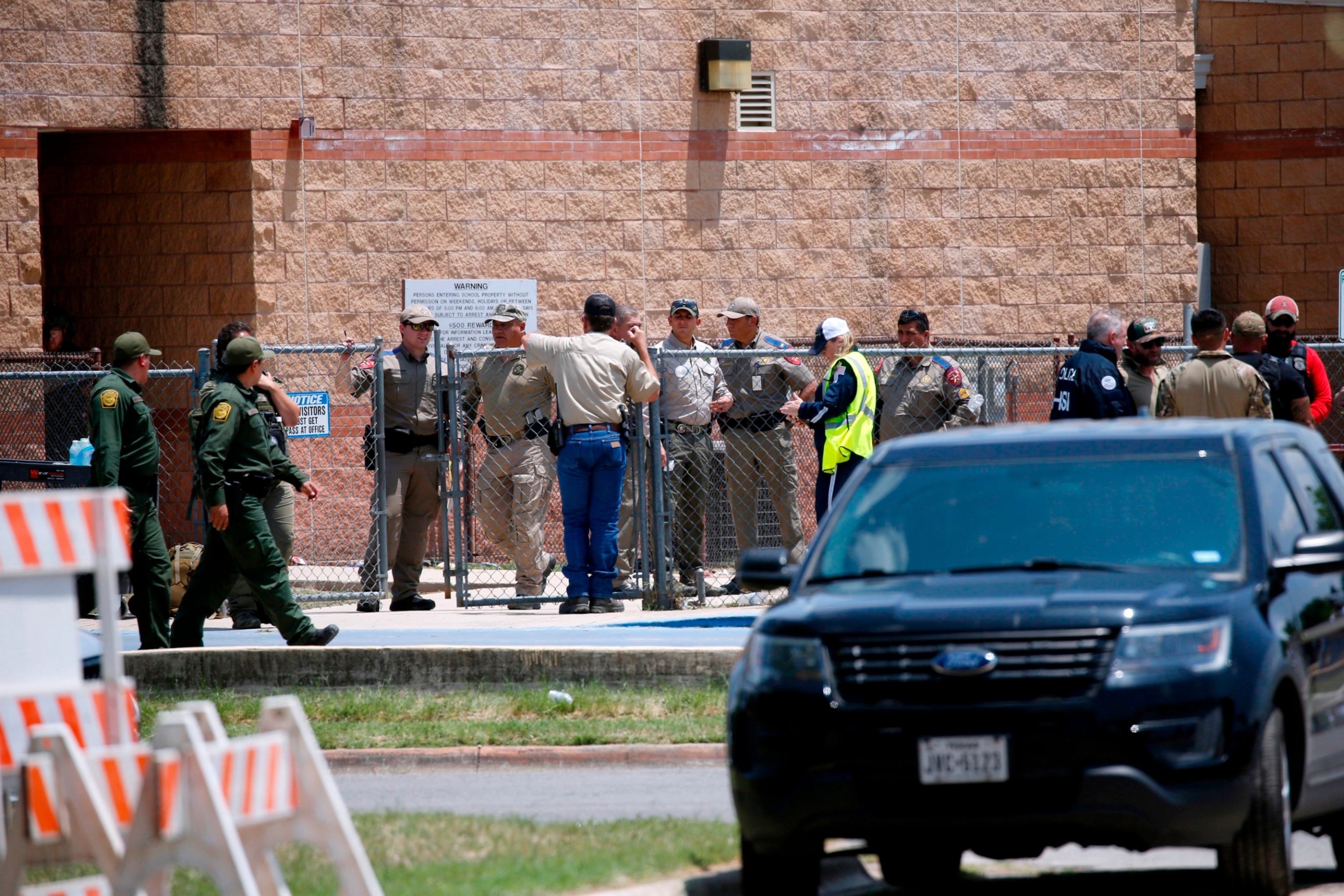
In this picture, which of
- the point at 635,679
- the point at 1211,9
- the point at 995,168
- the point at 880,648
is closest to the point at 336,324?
the point at 995,168

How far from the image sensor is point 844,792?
→ 5.91 meters

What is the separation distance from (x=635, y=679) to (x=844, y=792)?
5.14 metres

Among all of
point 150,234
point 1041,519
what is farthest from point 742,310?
point 1041,519

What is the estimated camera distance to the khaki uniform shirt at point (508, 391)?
14617 mm

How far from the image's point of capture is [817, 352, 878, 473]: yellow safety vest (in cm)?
1312

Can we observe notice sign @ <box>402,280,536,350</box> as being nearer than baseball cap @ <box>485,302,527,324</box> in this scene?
No

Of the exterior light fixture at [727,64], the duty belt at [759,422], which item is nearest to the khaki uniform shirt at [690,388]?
the duty belt at [759,422]

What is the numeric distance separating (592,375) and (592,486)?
0.79m

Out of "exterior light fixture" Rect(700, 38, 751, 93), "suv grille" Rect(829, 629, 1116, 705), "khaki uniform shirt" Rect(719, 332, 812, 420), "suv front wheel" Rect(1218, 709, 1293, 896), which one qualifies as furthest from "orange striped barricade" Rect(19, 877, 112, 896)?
"exterior light fixture" Rect(700, 38, 751, 93)

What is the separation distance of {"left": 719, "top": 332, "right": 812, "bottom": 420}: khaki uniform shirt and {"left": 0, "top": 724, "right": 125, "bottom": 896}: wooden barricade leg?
9.74 meters

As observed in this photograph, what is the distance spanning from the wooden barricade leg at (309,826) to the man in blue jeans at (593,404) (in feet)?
27.3

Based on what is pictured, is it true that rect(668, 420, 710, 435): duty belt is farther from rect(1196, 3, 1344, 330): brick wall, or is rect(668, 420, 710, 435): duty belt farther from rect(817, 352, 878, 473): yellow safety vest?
rect(1196, 3, 1344, 330): brick wall

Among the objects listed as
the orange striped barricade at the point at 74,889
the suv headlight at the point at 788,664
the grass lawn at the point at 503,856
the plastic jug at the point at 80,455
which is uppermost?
the plastic jug at the point at 80,455

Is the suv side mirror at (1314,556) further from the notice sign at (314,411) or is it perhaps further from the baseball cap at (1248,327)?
the notice sign at (314,411)
